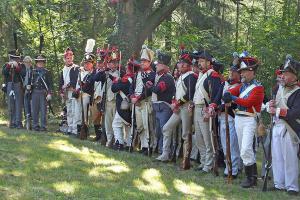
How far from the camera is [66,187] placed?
7637mm

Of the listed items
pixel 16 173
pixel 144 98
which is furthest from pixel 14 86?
pixel 16 173

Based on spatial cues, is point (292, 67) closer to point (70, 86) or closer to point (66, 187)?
point (66, 187)

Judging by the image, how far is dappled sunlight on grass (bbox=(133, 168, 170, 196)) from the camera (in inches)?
312

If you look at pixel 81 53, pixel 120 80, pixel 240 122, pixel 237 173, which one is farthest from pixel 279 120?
pixel 81 53

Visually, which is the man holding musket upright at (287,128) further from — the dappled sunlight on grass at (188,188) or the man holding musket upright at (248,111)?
the dappled sunlight on grass at (188,188)

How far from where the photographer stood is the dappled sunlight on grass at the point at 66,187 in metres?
7.45

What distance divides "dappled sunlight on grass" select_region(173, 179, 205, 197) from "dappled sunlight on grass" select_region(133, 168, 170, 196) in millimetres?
235

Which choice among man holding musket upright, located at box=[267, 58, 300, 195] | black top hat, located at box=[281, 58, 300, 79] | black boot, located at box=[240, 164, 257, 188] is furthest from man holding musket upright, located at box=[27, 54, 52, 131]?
black top hat, located at box=[281, 58, 300, 79]

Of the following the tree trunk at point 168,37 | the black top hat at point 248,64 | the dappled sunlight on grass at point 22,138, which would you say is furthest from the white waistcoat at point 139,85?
the tree trunk at point 168,37

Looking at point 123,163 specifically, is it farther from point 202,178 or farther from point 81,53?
point 81,53

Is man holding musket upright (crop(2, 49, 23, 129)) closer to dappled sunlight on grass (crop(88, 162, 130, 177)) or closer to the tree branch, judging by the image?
the tree branch

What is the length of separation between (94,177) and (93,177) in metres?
0.02

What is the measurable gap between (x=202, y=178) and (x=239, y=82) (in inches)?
72.4

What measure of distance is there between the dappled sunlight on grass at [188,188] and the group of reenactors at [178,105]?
2.89 feet
